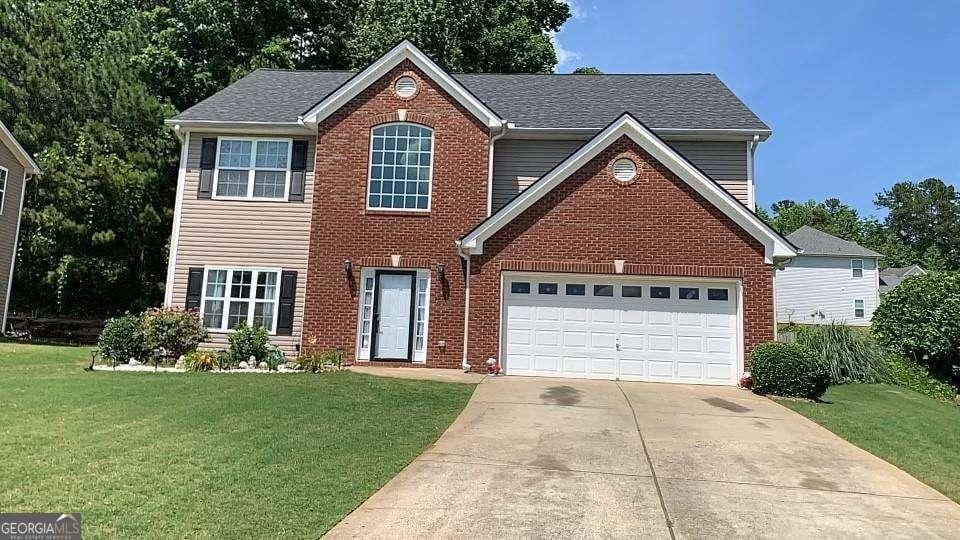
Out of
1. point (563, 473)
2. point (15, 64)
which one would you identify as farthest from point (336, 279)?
point (15, 64)

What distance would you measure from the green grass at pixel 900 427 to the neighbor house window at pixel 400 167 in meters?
9.13

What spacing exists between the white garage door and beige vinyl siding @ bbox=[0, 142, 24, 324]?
17.0 metres

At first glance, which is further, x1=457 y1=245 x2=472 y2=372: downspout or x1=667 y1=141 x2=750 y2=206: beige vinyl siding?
x1=667 y1=141 x2=750 y2=206: beige vinyl siding

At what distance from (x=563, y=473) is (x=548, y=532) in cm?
153

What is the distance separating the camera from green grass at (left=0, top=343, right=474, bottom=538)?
14.5 feet

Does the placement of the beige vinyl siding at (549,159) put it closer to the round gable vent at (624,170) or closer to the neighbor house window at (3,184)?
the round gable vent at (624,170)

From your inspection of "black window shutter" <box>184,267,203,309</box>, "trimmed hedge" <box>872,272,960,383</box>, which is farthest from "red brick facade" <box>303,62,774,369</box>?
"trimmed hedge" <box>872,272,960,383</box>

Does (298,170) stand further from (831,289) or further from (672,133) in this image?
(831,289)

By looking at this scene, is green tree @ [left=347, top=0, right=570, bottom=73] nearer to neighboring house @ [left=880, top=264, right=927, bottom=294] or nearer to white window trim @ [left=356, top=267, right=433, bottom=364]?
white window trim @ [left=356, top=267, right=433, bottom=364]

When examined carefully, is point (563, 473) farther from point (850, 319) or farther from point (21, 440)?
point (850, 319)

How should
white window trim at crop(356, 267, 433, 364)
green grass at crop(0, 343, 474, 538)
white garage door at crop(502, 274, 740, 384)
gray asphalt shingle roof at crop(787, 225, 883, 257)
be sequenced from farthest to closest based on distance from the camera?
gray asphalt shingle roof at crop(787, 225, 883, 257)
white window trim at crop(356, 267, 433, 364)
white garage door at crop(502, 274, 740, 384)
green grass at crop(0, 343, 474, 538)

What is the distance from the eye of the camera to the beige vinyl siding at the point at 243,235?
1499 centimetres

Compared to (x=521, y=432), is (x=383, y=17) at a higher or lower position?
higher

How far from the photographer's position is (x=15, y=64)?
71.9 ft
